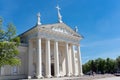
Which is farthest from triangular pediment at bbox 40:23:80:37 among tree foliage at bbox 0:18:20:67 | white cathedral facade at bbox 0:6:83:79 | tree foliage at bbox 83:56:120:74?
tree foliage at bbox 83:56:120:74

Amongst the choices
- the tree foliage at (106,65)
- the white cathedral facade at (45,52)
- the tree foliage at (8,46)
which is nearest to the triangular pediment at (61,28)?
the white cathedral facade at (45,52)

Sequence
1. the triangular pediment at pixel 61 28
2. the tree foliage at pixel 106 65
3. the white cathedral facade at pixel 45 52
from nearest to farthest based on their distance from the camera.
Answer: the white cathedral facade at pixel 45 52
the triangular pediment at pixel 61 28
the tree foliage at pixel 106 65


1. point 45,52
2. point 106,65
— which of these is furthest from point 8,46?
point 106,65

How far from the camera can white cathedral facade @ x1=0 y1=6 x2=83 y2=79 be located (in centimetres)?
2997

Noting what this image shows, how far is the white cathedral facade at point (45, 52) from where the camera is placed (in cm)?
2997

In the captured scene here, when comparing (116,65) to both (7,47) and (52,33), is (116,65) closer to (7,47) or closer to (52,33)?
(52,33)

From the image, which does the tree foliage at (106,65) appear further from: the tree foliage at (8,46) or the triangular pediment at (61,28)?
the tree foliage at (8,46)

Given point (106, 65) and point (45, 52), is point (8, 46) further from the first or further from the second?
point (106, 65)

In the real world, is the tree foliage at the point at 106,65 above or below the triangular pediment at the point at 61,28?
below

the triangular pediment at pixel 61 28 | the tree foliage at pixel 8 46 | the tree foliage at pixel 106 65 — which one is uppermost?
the triangular pediment at pixel 61 28

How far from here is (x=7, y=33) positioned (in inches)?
865

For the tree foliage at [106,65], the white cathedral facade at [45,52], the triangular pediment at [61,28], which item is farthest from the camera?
the tree foliage at [106,65]

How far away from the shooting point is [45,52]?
33.7 m

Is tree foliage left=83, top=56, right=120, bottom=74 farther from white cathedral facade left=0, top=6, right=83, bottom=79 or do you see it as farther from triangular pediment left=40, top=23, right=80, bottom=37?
triangular pediment left=40, top=23, right=80, bottom=37
